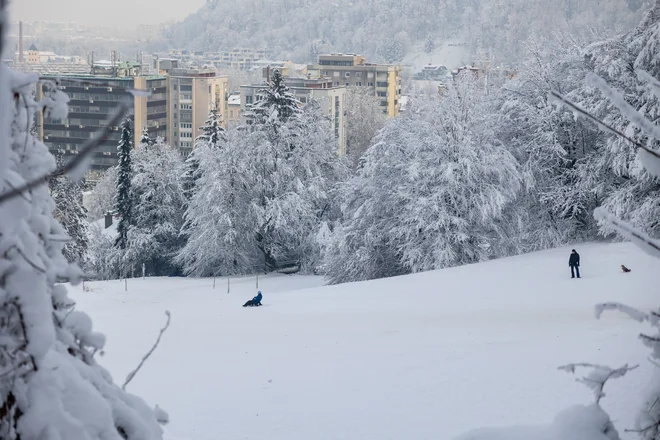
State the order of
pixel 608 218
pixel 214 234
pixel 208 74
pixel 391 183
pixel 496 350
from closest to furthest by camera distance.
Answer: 1. pixel 608 218
2. pixel 496 350
3. pixel 391 183
4. pixel 214 234
5. pixel 208 74

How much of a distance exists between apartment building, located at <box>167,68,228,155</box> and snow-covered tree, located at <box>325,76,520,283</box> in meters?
69.3

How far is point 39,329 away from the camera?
72.4 inches

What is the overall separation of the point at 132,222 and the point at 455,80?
50.1ft

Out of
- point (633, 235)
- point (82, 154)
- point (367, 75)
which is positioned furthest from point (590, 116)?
point (367, 75)

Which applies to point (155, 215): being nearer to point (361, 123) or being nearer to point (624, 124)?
point (624, 124)

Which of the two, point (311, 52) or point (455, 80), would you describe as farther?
point (311, 52)

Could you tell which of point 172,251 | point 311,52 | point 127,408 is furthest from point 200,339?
point 311,52

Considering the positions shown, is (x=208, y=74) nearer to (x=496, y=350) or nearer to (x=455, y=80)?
(x=455, y=80)

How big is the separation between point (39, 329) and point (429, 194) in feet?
77.1

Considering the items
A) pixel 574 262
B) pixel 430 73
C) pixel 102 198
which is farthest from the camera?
pixel 430 73

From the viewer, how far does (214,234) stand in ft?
101

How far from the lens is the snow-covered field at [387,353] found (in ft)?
28.8

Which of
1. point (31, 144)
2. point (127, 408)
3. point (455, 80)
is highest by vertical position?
point (455, 80)

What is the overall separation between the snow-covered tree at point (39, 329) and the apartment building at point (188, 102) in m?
93.0
